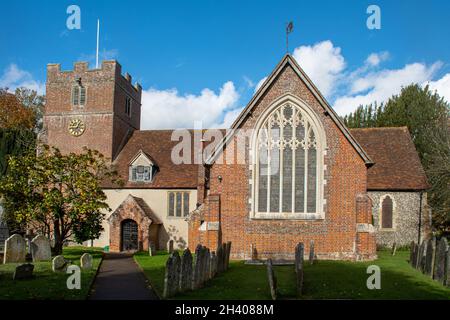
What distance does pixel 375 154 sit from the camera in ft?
105

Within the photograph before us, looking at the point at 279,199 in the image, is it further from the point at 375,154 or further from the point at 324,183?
the point at 375,154

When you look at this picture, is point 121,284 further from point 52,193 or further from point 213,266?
point 52,193

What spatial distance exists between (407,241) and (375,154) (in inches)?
271

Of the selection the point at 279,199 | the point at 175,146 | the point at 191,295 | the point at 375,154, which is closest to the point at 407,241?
the point at 375,154

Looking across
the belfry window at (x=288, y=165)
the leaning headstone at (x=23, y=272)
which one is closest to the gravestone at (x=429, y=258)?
the belfry window at (x=288, y=165)

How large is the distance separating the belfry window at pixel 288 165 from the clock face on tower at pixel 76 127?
1886cm

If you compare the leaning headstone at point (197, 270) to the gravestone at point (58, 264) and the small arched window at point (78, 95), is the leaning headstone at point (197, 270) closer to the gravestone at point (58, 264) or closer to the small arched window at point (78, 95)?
the gravestone at point (58, 264)

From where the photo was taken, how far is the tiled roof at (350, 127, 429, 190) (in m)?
29.4

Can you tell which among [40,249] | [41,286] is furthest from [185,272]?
[40,249]

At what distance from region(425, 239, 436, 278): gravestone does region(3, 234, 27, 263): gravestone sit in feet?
57.7

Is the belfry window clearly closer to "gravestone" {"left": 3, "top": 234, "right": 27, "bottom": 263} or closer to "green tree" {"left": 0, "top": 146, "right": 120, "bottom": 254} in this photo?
"green tree" {"left": 0, "top": 146, "right": 120, "bottom": 254}

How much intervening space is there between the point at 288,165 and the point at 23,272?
43.1 feet

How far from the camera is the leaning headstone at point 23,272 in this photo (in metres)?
14.2

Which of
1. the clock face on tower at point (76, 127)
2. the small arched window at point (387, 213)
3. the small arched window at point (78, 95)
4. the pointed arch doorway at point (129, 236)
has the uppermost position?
the small arched window at point (78, 95)
